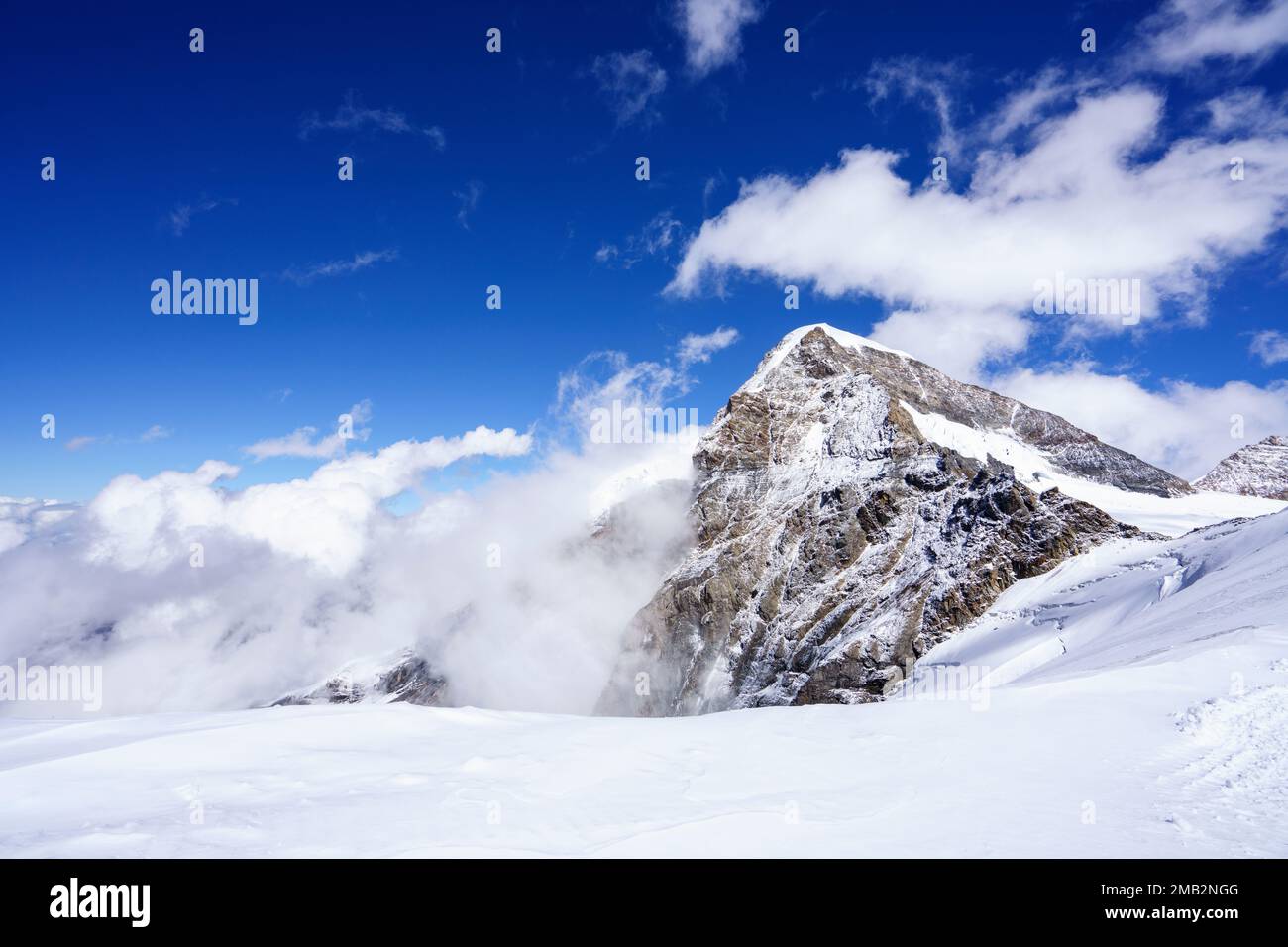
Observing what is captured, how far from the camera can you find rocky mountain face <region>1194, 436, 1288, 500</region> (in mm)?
172200

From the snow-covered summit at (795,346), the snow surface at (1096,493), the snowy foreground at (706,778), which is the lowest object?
the snowy foreground at (706,778)

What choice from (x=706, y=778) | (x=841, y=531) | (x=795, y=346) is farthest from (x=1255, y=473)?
(x=706, y=778)

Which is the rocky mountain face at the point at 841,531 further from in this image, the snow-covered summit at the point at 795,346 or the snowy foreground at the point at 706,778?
the snowy foreground at the point at 706,778

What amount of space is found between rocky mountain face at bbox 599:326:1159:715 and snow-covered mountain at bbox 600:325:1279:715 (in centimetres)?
27

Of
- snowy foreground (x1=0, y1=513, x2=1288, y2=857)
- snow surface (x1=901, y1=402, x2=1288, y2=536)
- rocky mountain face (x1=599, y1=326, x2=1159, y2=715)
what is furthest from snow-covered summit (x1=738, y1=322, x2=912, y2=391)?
snowy foreground (x1=0, y1=513, x2=1288, y2=857)

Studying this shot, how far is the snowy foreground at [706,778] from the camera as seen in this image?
6750mm

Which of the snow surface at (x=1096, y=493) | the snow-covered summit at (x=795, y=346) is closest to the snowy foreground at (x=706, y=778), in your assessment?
the snow surface at (x=1096, y=493)

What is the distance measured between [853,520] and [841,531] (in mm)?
2467

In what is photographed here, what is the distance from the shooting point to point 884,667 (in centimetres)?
6556

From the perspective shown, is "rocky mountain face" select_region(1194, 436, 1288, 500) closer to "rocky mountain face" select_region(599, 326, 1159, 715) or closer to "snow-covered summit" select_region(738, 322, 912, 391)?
"rocky mountain face" select_region(599, 326, 1159, 715)

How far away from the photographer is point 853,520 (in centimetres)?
10000

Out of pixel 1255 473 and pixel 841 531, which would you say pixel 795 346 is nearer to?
pixel 841 531

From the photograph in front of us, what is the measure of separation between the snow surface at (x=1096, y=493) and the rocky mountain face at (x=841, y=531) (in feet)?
15.2
